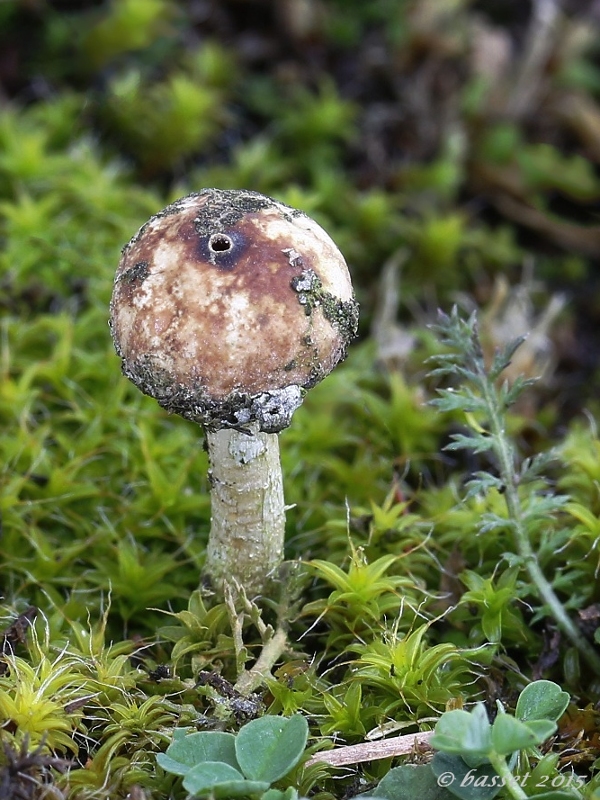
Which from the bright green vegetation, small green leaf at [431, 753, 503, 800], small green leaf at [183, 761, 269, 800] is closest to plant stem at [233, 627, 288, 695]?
the bright green vegetation

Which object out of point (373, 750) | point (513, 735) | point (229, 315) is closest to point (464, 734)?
point (513, 735)

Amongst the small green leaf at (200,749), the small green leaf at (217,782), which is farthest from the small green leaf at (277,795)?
the small green leaf at (200,749)

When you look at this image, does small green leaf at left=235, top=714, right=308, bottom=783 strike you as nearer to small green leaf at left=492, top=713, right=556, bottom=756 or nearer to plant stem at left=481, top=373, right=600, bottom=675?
small green leaf at left=492, top=713, right=556, bottom=756

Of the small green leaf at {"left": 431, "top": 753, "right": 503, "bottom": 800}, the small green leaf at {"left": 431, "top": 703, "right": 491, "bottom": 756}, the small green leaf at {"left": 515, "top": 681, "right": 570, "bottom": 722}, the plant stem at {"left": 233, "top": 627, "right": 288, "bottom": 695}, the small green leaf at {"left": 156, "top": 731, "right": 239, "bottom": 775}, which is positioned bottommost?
the plant stem at {"left": 233, "top": 627, "right": 288, "bottom": 695}

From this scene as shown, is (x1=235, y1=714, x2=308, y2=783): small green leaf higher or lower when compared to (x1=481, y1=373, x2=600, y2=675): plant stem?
lower

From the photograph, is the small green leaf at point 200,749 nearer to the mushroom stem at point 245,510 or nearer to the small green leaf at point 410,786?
the small green leaf at point 410,786

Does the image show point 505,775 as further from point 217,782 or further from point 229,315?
point 229,315

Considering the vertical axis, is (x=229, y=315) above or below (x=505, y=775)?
above
